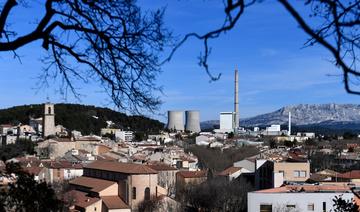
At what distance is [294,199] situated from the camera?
22312 millimetres

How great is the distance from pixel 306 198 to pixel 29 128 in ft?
240

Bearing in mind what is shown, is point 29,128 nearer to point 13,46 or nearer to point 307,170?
point 307,170

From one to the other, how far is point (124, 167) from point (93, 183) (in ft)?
7.23

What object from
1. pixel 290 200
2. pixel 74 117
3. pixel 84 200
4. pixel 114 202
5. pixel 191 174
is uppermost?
pixel 74 117

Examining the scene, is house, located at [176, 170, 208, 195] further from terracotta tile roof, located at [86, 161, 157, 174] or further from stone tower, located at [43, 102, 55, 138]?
stone tower, located at [43, 102, 55, 138]

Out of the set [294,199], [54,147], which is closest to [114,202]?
[294,199]

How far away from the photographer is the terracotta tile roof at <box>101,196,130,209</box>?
30.8 meters

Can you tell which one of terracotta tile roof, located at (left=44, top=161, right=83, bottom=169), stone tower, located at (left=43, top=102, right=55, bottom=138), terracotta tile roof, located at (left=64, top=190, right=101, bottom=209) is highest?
stone tower, located at (left=43, top=102, right=55, bottom=138)

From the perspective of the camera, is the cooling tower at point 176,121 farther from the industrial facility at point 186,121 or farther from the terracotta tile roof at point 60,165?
the terracotta tile roof at point 60,165

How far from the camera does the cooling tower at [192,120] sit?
100938 millimetres

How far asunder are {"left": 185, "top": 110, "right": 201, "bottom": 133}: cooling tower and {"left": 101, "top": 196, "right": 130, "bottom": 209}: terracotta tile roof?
66.8 meters

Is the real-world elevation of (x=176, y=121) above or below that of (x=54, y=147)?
above

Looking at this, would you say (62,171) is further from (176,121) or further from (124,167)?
(176,121)

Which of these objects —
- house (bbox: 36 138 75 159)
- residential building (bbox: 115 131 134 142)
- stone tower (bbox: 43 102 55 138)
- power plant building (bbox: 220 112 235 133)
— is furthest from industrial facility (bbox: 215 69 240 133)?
house (bbox: 36 138 75 159)
